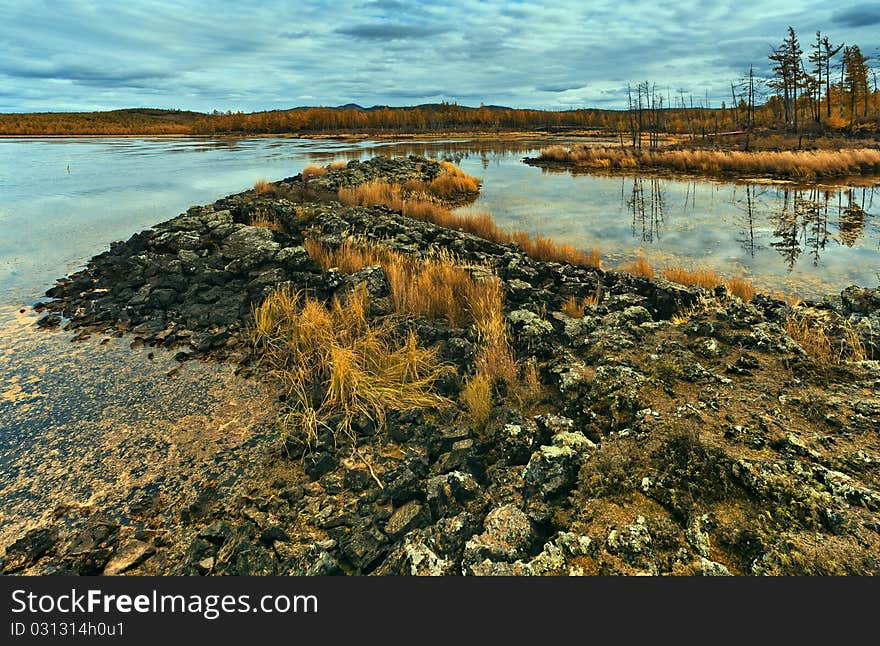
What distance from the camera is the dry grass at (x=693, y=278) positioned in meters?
8.83

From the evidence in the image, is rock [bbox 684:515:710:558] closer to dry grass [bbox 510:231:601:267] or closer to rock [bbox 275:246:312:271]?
rock [bbox 275:246:312:271]

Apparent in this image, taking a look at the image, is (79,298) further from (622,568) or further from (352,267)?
(622,568)

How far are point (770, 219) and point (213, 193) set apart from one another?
69.4 feet

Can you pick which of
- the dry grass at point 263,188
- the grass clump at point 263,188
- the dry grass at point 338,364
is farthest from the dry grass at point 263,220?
the dry grass at point 263,188

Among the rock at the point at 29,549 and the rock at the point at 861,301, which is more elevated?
the rock at the point at 861,301

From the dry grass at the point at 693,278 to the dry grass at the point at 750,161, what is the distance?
2098cm

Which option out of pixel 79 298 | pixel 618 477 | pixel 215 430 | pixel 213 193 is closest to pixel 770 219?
pixel 618 477

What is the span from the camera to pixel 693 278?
30.1 ft

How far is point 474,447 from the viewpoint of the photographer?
4141 millimetres

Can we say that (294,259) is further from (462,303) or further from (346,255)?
(462,303)

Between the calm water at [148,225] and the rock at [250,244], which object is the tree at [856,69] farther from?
the rock at [250,244]

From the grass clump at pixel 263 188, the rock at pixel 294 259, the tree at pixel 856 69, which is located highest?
the tree at pixel 856 69

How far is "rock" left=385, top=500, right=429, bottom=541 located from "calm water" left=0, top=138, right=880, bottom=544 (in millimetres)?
2002

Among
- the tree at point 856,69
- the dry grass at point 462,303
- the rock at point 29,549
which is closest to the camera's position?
the rock at point 29,549
